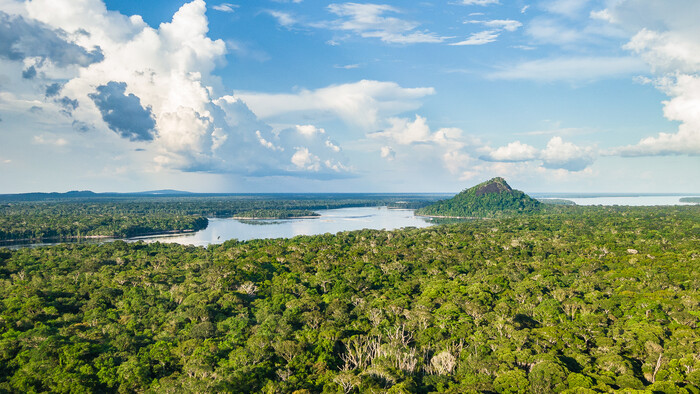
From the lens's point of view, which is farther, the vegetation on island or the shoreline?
the shoreline

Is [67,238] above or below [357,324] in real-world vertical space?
below

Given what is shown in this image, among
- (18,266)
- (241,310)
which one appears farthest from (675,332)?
(18,266)

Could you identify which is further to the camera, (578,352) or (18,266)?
(18,266)

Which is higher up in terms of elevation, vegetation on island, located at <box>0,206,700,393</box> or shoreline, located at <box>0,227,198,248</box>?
vegetation on island, located at <box>0,206,700,393</box>

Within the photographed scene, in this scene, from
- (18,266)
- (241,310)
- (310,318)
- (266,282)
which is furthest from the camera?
(18,266)

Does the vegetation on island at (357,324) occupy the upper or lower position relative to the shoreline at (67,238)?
upper

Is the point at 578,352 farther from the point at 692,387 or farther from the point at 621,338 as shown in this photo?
the point at 692,387

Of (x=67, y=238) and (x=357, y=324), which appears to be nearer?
(x=357, y=324)

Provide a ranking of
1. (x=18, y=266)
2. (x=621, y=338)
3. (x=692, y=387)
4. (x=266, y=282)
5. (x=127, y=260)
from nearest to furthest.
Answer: (x=692, y=387), (x=621, y=338), (x=266, y=282), (x=18, y=266), (x=127, y=260)
